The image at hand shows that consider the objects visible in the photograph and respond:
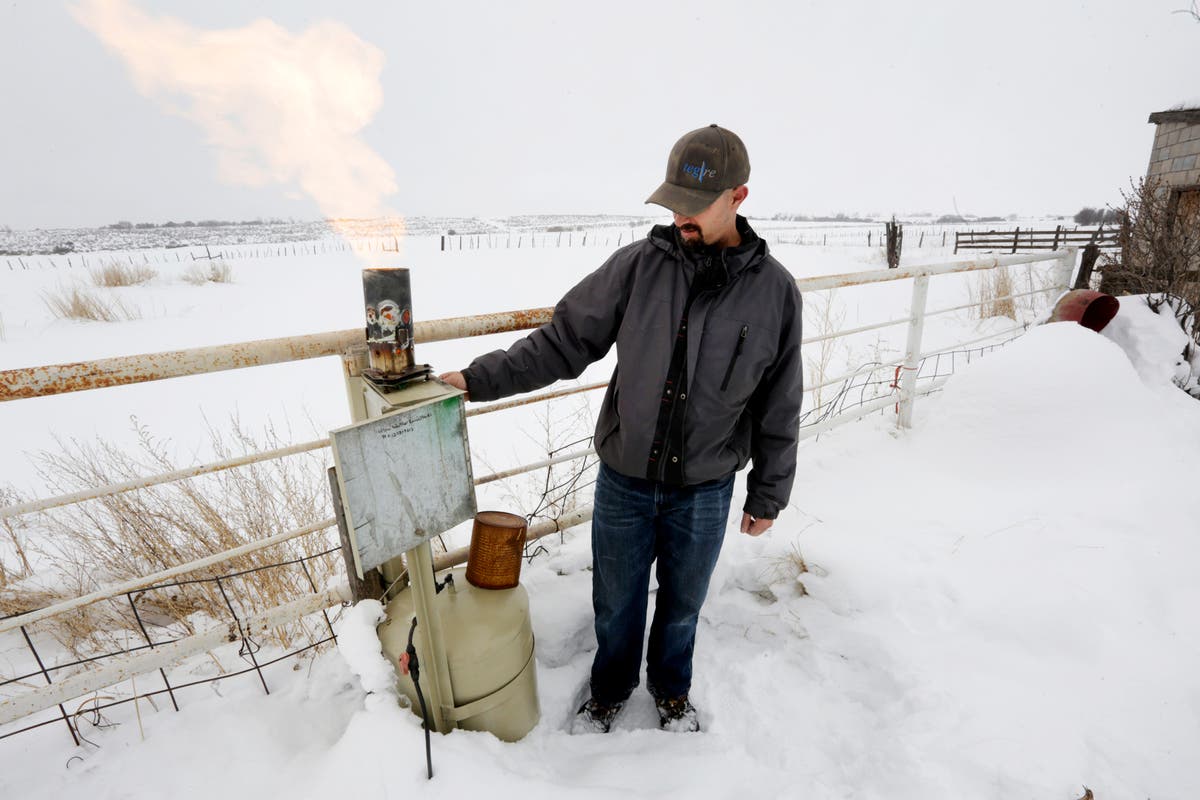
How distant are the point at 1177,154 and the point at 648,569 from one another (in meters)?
19.0

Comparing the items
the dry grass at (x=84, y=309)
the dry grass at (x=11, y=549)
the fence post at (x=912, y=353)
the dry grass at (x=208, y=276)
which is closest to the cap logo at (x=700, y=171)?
the fence post at (x=912, y=353)

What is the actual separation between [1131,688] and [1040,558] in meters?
0.73

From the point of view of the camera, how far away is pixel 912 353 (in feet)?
12.2

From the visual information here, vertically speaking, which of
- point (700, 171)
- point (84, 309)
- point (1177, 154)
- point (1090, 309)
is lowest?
point (84, 309)

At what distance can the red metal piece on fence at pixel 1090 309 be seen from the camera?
4.36 metres

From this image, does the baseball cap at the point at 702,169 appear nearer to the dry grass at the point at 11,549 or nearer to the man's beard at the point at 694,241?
the man's beard at the point at 694,241

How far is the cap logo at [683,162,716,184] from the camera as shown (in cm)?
150

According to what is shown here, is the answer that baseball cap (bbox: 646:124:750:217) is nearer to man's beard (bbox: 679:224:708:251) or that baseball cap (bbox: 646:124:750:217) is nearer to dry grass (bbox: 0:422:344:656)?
man's beard (bbox: 679:224:708:251)

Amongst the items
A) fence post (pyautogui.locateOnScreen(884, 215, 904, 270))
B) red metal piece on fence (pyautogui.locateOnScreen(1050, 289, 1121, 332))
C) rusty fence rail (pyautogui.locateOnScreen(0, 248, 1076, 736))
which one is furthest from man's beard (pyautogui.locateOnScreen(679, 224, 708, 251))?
fence post (pyautogui.locateOnScreen(884, 215, 904, 270))

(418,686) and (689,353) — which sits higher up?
(689,353)

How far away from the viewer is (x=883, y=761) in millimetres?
1705

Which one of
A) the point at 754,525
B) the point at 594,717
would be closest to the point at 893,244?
the point at 754,525

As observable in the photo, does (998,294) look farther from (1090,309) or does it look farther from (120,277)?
(120,277)

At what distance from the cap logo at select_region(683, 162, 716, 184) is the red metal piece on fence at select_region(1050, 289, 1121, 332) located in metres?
4.45
